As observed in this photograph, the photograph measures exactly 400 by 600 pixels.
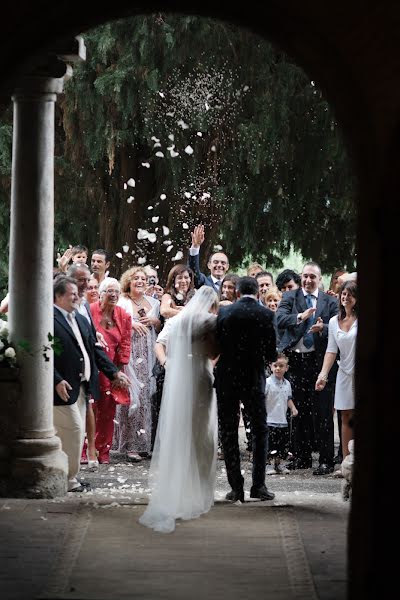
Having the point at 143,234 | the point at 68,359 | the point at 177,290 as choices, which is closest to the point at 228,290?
the point at 177,290

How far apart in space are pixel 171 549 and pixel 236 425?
2048 millimetres

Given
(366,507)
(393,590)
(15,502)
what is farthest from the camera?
(15,502)

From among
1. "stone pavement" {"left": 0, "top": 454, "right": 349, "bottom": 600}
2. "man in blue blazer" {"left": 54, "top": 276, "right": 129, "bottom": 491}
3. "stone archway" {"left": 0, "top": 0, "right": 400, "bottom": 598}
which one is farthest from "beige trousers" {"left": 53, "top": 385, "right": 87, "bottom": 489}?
"stone archway" {"left": 0, "top": 0, "right": 400, "bottom": 598}

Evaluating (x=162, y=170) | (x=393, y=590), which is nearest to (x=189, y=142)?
(x=162, y=170)

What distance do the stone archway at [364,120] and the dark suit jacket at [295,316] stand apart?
3865mm

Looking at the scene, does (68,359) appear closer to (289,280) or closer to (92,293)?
(92,293)

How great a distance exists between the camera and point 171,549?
30.6 ft

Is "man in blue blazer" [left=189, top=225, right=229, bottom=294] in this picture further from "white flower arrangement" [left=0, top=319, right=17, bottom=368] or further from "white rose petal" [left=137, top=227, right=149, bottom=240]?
"white rose petal" [left=137, top=227, right=149, bottom=240]

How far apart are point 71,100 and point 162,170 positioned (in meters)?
1.50

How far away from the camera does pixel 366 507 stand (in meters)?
6.98

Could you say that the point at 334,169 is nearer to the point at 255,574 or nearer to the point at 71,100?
the point at 71,100

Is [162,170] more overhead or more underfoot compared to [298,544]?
more overhead

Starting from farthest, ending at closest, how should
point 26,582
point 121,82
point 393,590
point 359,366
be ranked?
1. point 121,82
2. point 26,582
3. point 359,366
4. point 393,590

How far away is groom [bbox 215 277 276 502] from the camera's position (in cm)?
1102
